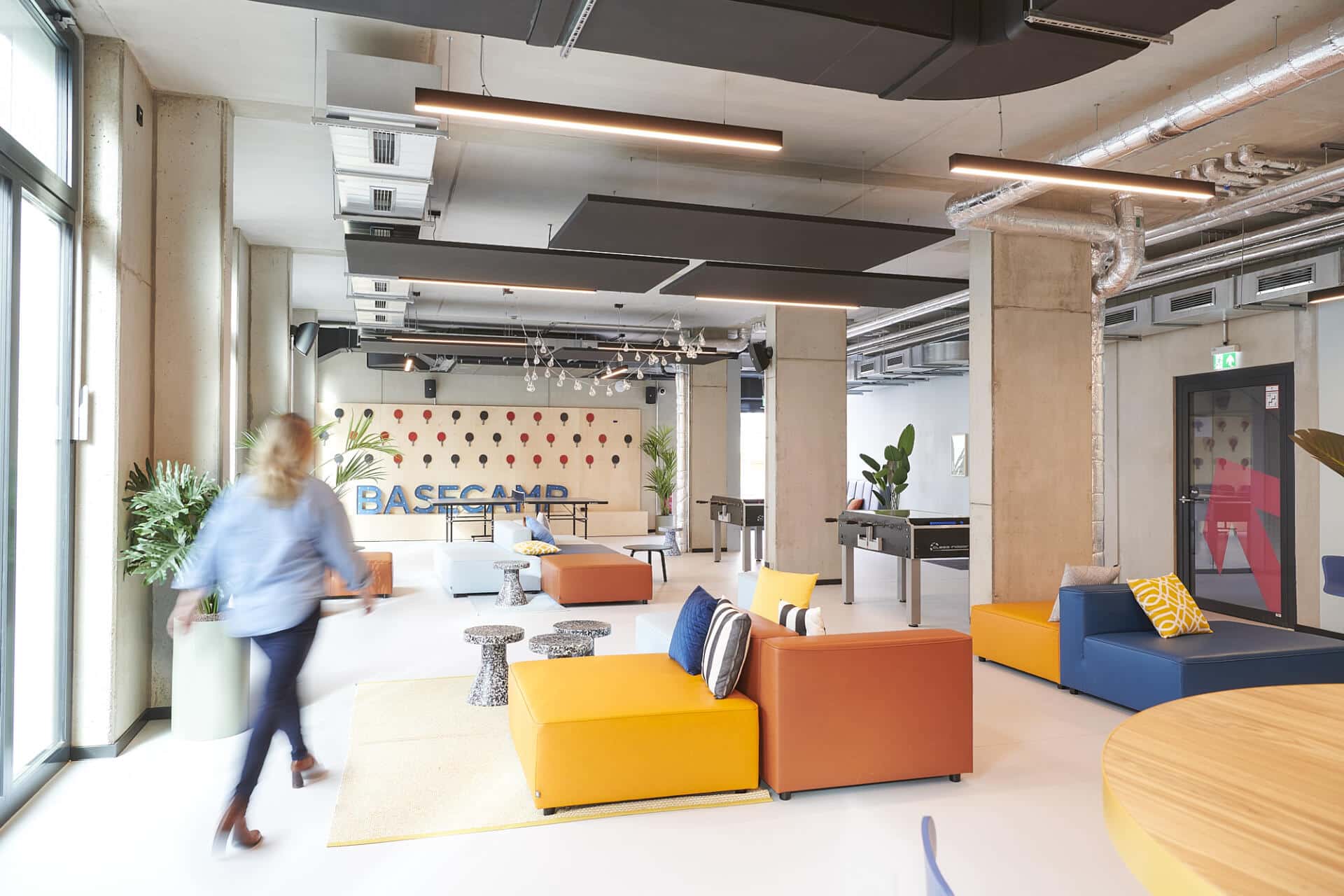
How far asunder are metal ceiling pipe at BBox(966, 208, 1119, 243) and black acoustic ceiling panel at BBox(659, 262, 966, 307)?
4.21 ft

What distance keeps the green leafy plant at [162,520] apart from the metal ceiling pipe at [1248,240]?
24.3 feet

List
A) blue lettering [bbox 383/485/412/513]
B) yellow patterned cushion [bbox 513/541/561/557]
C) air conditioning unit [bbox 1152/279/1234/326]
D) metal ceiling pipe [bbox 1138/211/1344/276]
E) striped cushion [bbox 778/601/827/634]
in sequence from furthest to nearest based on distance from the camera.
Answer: blue lettering [bbox 383/485/412/513]
yellow patterned cushion [bbox 513/541/561/557]
air conditioning unit [bbox 1152/279/1234/326]
metal ceiling pipe [bbox 1138/211/1344/276]
striped cushion [bbox 778/601/827/634]

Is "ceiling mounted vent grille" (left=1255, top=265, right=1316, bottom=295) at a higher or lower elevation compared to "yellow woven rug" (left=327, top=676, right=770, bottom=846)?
higher

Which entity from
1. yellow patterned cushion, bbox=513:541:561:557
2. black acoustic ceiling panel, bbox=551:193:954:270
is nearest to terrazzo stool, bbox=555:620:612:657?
black acoustic ceiling panel, bbox=551:193:954:270

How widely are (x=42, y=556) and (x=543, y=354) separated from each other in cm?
939

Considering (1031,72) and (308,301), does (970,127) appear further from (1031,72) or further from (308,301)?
(308,301)

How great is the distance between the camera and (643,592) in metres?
8.94

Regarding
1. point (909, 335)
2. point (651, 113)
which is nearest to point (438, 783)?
point (651, 113)

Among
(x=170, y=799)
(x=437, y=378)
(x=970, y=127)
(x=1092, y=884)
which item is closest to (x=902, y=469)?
(x=970, y=127)

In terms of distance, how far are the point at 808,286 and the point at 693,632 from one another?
15.2 feet

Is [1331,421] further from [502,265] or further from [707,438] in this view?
[707,438]

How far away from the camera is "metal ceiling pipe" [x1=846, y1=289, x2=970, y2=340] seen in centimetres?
951

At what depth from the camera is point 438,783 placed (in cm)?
394

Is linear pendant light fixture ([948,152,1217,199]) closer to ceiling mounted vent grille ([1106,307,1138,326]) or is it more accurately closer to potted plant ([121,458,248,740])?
ceiling mounted vent grille ([1106,307,1138,326])
